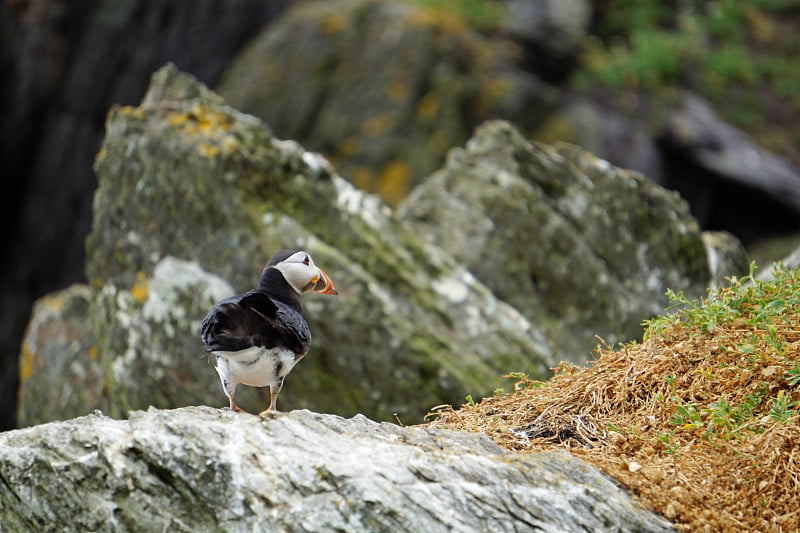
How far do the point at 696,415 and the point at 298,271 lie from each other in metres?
2.74

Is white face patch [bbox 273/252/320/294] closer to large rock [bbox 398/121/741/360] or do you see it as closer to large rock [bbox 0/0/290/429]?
large rock [bbox 398/121/741/360]

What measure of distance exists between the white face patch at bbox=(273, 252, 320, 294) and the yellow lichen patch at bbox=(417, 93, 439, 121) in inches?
457

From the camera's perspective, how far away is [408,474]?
161 inches

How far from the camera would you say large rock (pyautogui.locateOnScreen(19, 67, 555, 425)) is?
8688 millimetres

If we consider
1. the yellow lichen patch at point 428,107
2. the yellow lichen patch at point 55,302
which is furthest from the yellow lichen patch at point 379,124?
the yellow lichen patch at point 55,302

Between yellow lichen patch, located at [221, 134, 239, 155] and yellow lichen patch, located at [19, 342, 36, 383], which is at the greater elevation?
yellow lichen patch, located at [221, 134, 239, 155]

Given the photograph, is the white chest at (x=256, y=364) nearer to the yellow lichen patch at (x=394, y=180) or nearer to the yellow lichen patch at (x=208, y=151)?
the yellow lichen patch at (x=208, y=151)

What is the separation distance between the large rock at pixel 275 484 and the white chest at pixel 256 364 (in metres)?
0.89

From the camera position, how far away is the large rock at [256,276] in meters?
8.69

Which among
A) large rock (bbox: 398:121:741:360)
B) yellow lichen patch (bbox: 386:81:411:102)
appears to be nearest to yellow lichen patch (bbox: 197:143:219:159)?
large rock (bbox: 398:121:741:360)

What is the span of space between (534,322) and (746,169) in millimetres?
9480

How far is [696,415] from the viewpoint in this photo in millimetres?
4809

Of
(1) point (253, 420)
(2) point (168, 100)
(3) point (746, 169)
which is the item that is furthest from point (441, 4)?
(1) point (253, 420)

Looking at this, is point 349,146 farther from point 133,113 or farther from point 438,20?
point 133,113
